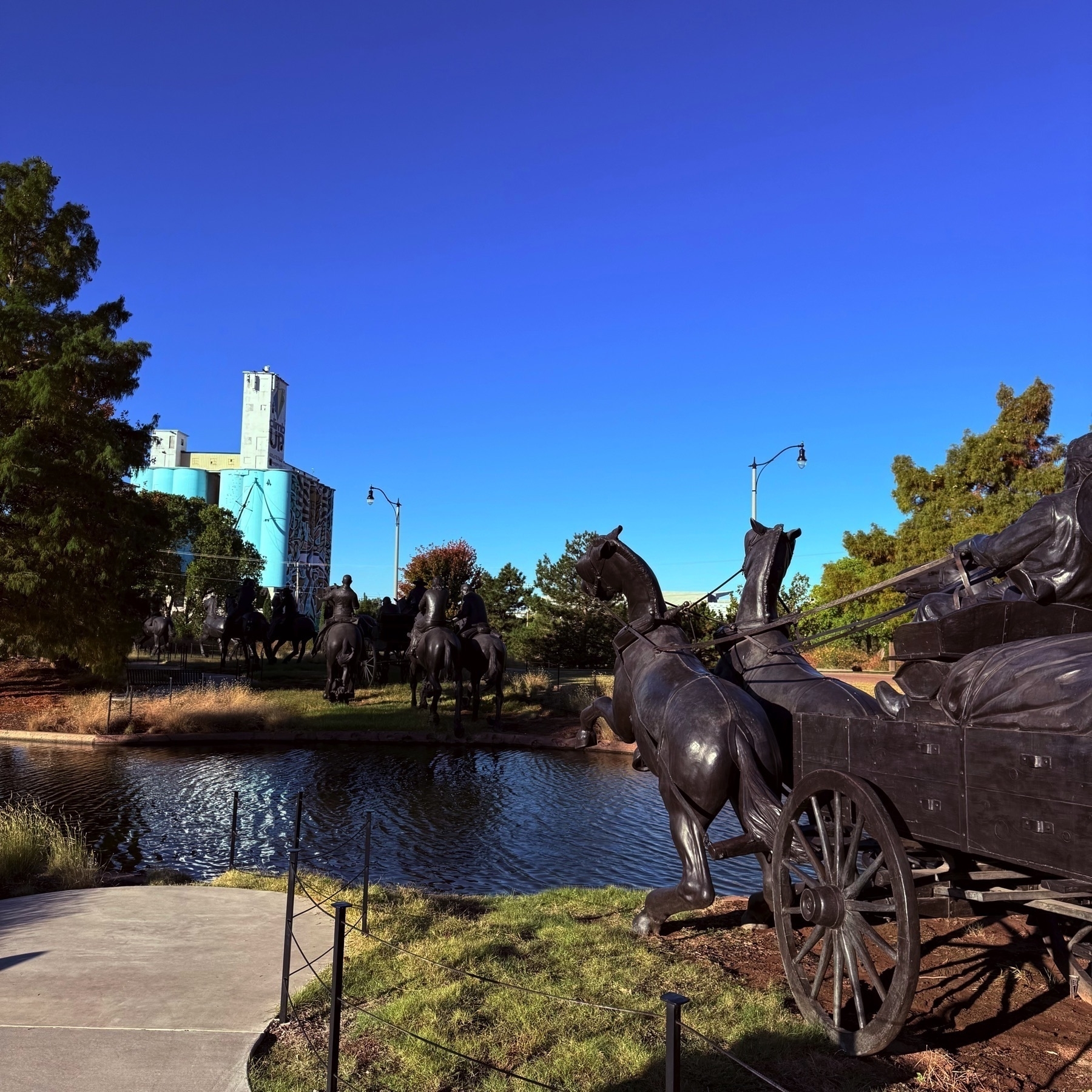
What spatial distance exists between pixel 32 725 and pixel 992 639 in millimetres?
19093

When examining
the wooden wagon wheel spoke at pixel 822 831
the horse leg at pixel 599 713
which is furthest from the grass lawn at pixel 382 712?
the wooden wagon wheel spoke at pixel 822 831

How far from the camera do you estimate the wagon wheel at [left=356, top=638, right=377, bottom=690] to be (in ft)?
89.0

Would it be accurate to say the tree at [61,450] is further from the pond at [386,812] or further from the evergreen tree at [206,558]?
the evergreen tree at [206,558]

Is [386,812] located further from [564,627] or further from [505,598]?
[505,598]

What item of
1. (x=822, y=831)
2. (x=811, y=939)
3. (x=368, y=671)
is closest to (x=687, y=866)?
(x=811, y=939)

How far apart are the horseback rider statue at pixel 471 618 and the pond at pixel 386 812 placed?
421 cm

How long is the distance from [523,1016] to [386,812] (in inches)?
289

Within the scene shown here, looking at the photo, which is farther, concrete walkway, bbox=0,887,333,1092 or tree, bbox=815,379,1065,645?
tree, bbox=815,379,1065,645

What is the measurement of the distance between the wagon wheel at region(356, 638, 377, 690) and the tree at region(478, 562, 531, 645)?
1237 cm

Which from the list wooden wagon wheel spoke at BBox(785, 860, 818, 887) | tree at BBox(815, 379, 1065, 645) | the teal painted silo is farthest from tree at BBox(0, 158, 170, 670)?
the teal painted silo

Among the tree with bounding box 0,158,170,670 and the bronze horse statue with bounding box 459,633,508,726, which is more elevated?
the tree with bounding box 0,158,170,670

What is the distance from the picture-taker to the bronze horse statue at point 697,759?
570 centimetres

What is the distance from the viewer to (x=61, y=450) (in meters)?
20.9

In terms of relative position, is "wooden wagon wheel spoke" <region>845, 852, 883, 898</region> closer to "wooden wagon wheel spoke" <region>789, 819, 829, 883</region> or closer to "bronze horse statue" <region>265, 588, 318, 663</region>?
"wooden wagon wheel spoke" <region>789, 819, 829, 883</region>
